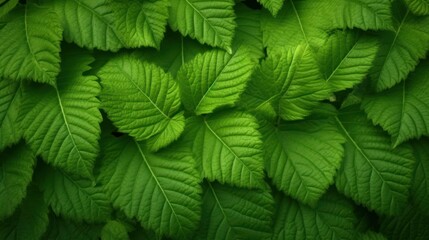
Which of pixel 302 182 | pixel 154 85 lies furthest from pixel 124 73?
pixel 302 182

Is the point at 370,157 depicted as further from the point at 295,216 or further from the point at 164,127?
the point at 164,127

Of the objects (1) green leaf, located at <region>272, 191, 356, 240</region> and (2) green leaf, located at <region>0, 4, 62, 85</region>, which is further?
(1) green leaf, located at <region>272, 191, 356, 240</region>

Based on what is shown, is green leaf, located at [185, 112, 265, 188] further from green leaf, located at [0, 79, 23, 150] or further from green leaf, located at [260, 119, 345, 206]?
green leaf, located at [0, 79, 23, 150]

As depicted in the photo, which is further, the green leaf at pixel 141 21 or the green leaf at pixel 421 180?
the green leaf at pixel 421 180

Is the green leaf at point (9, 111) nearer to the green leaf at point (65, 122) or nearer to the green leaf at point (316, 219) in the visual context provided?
the green leaf at point (65, 122)

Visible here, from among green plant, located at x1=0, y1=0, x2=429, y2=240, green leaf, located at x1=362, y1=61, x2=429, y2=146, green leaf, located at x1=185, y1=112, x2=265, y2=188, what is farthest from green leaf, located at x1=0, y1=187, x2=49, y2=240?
green leaf, located at x1=362, y1=61, x2=429, y2=146

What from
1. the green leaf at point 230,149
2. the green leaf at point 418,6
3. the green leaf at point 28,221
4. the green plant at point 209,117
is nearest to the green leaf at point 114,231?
the green plant at point 209,117
